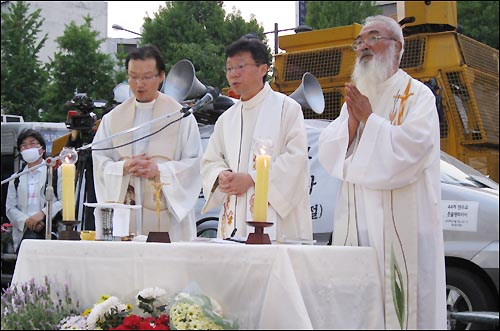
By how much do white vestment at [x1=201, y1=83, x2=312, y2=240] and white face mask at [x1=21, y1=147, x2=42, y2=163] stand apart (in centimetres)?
424

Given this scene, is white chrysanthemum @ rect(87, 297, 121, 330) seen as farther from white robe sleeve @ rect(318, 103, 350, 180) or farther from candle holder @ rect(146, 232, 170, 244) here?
white robe sleeve @ rect(318, 103, 350, 180)

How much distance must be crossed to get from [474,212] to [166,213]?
290cm

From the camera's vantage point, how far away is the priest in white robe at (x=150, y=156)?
16.4ft

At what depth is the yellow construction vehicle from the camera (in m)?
9.20

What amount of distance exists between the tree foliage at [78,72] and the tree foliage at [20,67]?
0.39 metres

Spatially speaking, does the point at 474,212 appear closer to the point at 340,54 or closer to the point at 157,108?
the point at 157,108

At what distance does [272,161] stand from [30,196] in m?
5.46

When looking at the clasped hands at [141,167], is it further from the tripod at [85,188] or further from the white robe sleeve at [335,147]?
the tripod at [85,188]

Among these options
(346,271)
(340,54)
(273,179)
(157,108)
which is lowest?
(346,271)

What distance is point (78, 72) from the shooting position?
21.4m

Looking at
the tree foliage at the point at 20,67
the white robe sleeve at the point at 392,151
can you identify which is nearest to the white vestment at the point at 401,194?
the white robe sleeve at the point at 392,151

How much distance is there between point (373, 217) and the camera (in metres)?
3.86

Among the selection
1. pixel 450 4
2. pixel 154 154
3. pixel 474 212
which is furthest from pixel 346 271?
pixel 450 4

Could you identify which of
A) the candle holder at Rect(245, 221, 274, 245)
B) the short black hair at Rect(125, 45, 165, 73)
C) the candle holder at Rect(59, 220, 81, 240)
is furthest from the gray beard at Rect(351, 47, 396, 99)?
the candle holder at Rect(59, 220, 81, 240)
